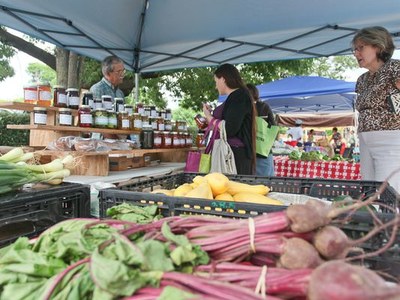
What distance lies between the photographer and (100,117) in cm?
268

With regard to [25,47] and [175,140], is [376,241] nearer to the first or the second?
[175,140]

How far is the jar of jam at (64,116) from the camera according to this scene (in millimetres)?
2465

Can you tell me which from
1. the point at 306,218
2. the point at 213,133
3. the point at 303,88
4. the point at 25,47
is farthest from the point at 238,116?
the point at 25,47

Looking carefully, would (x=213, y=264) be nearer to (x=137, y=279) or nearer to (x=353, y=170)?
(x=137, y=279)

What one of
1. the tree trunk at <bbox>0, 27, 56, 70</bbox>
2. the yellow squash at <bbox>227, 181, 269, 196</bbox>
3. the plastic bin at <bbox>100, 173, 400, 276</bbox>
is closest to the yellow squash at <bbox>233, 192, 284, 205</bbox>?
the yellow squash at <bbox>227, 181, 269, 196</bbox>

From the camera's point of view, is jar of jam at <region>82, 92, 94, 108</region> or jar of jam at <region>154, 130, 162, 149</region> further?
jar of jam at <region>154, 130, 162, 149</region>

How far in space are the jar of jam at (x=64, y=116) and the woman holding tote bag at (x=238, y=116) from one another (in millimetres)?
1409

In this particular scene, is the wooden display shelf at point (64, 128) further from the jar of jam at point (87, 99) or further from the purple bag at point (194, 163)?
the purple bag at point (194, 163)

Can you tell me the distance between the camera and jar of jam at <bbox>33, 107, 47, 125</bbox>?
234 centimetres

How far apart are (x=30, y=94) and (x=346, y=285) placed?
8.26 feet

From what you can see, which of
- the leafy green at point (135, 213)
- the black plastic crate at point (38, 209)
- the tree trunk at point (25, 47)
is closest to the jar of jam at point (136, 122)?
the black plastic crate at point (38, 209)

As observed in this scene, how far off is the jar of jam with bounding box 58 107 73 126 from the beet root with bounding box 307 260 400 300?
2.29 metres

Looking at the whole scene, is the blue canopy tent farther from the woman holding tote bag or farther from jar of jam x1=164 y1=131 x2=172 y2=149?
jar of jam x1=164 y1=131 x2=172 y2=149

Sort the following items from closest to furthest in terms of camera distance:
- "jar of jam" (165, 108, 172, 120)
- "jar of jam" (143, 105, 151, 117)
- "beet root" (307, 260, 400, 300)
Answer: "beet root" (307, 260, 400, 300) < "jar of jam" (143, 105, 151, 117) < "jar of jam" (165, 108, 172, 120)
